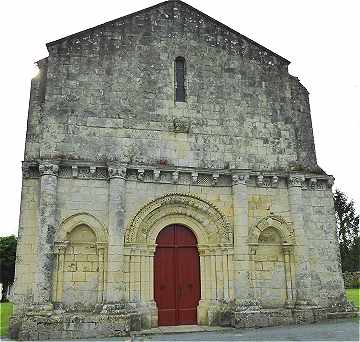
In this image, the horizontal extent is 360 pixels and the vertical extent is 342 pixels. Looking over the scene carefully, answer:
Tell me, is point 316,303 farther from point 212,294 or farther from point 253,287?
point 212,294

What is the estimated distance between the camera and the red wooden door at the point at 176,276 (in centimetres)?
1277

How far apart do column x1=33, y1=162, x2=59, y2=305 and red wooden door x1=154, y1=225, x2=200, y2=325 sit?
3321 mm

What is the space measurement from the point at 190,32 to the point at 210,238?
25.6 ft

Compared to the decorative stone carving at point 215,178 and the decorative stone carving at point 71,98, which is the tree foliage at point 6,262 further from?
the decorative stone carving at point 215,178

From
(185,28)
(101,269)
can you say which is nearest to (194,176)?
(101,269)

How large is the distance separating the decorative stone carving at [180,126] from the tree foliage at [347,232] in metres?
32.8

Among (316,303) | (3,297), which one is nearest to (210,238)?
(316,303)

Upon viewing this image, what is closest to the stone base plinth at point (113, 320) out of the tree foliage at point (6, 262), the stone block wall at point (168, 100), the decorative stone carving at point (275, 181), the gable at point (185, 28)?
the decorative stone carving at point (275, 181)

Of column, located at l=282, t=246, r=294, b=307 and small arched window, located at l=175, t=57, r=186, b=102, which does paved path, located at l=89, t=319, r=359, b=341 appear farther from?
small arched window, located at l=175, t=57, r=186, b=102

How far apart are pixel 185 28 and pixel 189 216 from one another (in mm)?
7181

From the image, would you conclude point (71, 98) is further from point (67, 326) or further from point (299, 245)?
point (299, 245)

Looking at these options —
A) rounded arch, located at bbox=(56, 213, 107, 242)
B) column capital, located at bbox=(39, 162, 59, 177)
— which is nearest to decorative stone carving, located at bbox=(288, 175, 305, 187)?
rounded arch, located at bbox=(56, 213, 107, 242)

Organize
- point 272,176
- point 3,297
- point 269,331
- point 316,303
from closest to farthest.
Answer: point 269,331 < point 316,303 < point 272,176 < point 3,297

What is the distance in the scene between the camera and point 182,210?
13.4m
